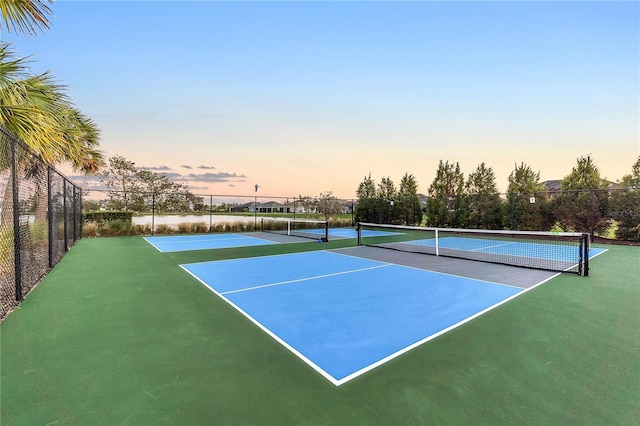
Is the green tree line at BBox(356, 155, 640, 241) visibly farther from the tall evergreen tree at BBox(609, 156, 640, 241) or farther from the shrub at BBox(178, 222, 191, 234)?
the shrub at BBox(178, 222, 191, 234)

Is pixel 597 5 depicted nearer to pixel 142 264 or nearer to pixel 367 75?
pixel 367 75

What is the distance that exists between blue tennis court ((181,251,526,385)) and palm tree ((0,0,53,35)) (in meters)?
4.00

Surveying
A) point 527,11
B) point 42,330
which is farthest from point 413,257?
point 527,11

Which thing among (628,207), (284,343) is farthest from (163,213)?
(628,207)

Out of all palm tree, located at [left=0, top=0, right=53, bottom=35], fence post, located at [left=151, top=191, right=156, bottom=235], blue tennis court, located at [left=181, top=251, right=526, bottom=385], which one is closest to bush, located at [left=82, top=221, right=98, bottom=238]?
fence post, located at [left=151, top=191, right=156, bottom=235]

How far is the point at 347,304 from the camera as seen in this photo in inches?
170

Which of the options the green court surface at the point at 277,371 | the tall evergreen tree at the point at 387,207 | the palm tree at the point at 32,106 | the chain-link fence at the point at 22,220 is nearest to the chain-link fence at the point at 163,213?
the chain-link fence at the point at 22,220

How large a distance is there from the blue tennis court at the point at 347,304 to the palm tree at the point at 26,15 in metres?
4.00

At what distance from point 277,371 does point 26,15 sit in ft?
14.4

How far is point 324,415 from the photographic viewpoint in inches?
75.4

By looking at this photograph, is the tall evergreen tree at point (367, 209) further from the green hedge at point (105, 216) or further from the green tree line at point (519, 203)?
the green hedge at point (105, 216)

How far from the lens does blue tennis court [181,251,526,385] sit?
2.92 m

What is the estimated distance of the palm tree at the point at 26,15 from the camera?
9.49 feet

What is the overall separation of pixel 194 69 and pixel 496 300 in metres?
12.7
